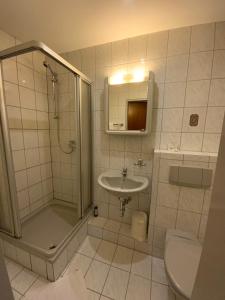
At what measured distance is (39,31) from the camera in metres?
1.40

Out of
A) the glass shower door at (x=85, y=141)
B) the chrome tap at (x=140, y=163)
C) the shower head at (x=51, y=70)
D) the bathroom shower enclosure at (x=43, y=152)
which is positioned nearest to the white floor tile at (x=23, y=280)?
the bathroom shower enclosure at (x=43, y=152)

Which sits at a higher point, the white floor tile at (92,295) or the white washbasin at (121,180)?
the white washbasin at (121,180)

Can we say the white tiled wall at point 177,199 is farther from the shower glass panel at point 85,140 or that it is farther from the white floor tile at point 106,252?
the shower glass panel at point 85,140

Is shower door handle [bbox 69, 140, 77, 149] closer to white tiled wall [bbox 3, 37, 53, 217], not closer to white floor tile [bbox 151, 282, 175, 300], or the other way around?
white tiled wall [bbox 3, 37, 53, 217]

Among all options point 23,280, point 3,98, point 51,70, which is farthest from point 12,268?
point 51,70

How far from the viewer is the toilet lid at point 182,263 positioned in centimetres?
84

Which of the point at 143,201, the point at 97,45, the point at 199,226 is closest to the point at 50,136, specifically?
the point at 97,45

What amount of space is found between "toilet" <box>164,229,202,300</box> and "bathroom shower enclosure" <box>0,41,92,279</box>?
0.94 meters

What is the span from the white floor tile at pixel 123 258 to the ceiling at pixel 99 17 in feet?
7.49

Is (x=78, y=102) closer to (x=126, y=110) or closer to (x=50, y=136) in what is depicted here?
(x=126, y=110)

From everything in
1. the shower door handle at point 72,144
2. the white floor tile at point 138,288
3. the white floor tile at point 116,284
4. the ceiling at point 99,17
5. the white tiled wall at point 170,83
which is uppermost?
the ceiling at point 99,17

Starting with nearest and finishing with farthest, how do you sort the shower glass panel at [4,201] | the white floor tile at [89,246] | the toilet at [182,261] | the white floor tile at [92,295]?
1. the toilet at [182,261]
2. the white floor tile at [92,295]
3. the shower glass panel at [4,201]
4. the white floor tile at [89,246]

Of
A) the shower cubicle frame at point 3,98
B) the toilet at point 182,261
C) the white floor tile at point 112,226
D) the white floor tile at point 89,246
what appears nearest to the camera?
the toilet at point 182,261

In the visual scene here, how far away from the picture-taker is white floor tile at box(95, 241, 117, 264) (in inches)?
55.7
